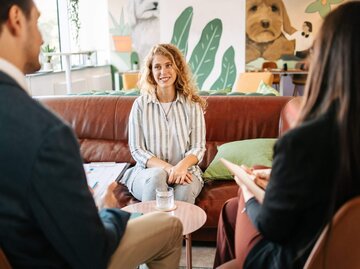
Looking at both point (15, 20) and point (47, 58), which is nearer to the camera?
point (15, 20)

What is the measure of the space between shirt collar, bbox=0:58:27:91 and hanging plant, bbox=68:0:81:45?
5.92 meters

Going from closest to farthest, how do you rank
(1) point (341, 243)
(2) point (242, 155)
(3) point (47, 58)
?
(1) point (341, 243)
(2) point (242, 155)
(3) point (47, 58)

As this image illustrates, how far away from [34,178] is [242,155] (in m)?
1.85

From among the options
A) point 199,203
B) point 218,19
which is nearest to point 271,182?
point 199,203

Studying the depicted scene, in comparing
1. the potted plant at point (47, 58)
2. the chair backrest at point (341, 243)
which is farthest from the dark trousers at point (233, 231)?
the potted plant at point (47, 58)

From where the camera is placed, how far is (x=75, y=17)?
6.62m

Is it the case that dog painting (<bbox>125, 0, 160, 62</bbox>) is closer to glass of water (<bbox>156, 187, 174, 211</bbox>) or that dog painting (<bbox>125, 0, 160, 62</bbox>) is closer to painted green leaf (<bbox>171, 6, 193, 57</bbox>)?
painted green leaf (<bbox>171, 6, 193, 57</bbox>)

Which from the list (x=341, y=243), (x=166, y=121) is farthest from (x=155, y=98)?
(x=341, y=243)

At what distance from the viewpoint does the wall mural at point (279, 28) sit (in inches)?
276

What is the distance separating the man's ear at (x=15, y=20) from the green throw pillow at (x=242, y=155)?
1.77 meters

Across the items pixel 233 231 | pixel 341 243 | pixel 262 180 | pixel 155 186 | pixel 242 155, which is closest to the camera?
pixel 341 243

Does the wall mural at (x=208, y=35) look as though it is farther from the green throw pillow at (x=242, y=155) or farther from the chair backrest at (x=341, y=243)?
the chair backrest at (x=341, y=243)

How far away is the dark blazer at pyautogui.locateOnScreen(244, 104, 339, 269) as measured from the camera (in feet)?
3.36

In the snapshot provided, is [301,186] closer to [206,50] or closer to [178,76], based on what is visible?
[178,76]
